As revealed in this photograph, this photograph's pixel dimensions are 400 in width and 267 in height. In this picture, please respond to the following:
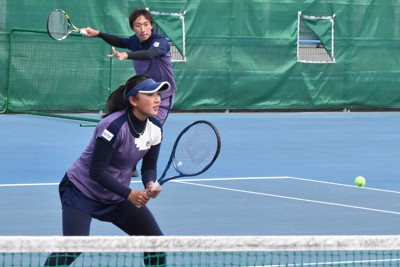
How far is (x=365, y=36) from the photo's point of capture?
2025cm

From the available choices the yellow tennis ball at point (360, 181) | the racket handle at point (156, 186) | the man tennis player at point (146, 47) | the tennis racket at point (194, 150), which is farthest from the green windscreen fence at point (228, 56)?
the racket handle at point (156, 186)

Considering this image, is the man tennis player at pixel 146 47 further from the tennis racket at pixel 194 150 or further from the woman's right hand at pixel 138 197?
the woman's right hand at pixel 138 197

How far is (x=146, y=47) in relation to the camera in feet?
31.0

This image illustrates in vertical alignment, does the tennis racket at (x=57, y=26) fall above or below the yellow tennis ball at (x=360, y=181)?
above

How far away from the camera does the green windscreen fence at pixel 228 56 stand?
17.4 meters

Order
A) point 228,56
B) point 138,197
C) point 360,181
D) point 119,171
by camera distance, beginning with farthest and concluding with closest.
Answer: point 228,56
point 360,181
point 119,171
point 138,197

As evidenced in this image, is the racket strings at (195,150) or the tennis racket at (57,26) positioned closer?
the racket strings at (195,150)

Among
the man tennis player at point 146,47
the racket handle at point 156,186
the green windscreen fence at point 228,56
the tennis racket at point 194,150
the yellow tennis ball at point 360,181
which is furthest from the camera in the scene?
the green windscreen fence at point 228,56

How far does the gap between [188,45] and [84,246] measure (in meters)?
14.8

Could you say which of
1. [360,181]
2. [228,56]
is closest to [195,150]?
[360,181]

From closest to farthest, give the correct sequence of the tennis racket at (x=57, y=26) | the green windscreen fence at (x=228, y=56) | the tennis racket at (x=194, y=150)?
the tennis racket at (x=194, y=150)
the tennis racket at (x=57, y=26)
the green windscreen fence at (x=228, y=56)

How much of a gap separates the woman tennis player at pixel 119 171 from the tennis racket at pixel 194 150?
14 cm

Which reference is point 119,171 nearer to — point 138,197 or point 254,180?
point 138,197

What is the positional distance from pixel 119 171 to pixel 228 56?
14.0m
